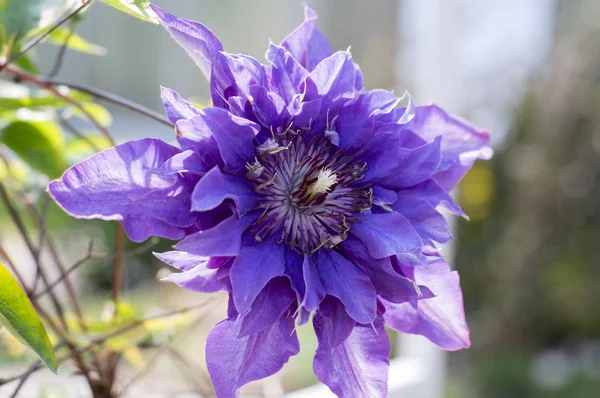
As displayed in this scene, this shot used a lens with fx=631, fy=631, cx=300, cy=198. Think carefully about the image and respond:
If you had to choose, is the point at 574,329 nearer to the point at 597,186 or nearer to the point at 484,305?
the point at 484,305

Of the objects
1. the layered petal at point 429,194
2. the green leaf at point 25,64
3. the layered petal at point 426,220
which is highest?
the green leaf at point 25,64

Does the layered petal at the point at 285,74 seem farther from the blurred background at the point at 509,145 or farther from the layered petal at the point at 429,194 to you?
the blurred background at the point at 509,145

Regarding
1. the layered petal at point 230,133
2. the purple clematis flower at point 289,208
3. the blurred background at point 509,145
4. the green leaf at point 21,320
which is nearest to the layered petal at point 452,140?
the purple clematis flower at point 289,208

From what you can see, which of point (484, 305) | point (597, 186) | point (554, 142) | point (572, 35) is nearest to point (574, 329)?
point (484, 305)

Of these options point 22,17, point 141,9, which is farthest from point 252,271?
point 22,17

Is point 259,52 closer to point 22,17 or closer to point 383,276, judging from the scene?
point 22,17
